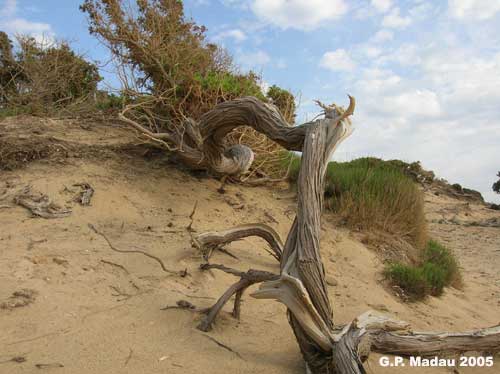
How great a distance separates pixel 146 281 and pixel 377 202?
12.3 feet

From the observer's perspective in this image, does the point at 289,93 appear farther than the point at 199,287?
Yes

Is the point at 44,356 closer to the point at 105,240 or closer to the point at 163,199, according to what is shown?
the point at 105,240

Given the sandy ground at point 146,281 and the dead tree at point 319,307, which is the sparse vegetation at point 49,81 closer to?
the sandy ground at point 146,281

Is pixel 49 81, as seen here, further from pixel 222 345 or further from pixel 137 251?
pixel 222 345

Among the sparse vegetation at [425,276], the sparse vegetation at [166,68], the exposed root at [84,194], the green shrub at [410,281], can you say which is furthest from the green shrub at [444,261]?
the exposed root at [84,194]

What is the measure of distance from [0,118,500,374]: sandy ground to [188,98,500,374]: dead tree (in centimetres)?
33

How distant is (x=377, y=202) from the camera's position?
6.38 m

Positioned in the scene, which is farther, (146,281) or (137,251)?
(137,251)

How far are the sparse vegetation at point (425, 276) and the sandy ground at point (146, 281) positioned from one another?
0.47 feet

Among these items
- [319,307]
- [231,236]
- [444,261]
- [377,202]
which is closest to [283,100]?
[377,202]

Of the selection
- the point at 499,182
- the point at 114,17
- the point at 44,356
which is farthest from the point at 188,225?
the point at 499,182

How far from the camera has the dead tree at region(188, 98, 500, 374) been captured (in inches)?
104

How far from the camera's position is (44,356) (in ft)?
9.21

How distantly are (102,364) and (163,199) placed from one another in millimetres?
2978
